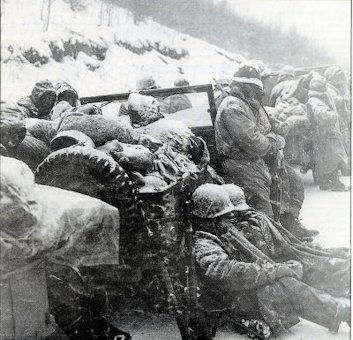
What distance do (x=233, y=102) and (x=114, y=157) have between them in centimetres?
157

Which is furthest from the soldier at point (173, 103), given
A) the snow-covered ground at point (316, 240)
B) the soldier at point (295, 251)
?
the snow-covered ground at point (316, 240)

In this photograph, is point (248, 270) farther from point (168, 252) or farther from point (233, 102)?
point (233, 102)

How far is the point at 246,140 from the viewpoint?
4.13 metres

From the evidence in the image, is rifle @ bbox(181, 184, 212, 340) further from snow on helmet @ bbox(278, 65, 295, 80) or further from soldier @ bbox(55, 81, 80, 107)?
snow on helmet @ bbox(278, 65, 295, 80)

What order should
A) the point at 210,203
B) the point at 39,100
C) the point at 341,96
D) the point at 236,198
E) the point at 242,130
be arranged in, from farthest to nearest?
the point at 341,96
the point at 39,100
the point at 242,130
the point at 236,198
the point at 210,203

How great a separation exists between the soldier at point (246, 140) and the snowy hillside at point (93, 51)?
1.60ft

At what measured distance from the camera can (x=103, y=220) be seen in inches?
97.3

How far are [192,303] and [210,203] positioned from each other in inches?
26.1

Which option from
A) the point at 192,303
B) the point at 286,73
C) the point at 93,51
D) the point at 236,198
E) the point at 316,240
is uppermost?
the point at 93,51

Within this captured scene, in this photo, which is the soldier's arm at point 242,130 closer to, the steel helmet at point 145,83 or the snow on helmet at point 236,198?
the snow on helmet at point 236,198

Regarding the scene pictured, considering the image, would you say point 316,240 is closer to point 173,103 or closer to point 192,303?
point 192,303

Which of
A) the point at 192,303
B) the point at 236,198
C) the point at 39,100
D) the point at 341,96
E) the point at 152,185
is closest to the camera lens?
the point at 192,303

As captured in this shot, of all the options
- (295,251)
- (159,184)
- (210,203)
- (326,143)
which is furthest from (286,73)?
(159,184)

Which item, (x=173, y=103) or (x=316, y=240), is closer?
(x=316, y=240)
